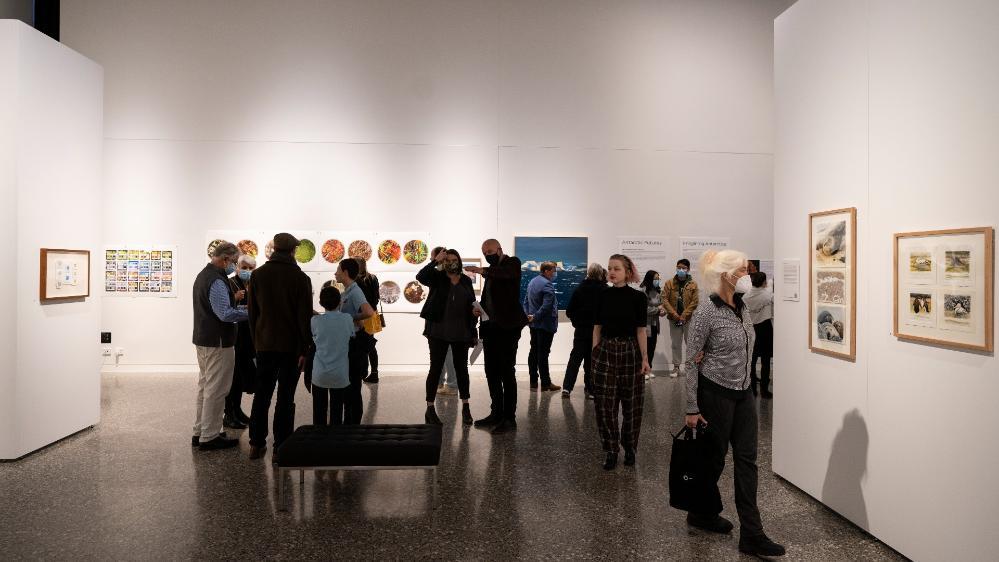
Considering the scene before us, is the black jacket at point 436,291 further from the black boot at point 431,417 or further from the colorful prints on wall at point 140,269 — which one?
the colorful prints on wall at point 140,269

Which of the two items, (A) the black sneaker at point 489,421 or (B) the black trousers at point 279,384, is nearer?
(B) the black trousers at point 279,384

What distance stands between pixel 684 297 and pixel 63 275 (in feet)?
27.7

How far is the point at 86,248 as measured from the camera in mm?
6719

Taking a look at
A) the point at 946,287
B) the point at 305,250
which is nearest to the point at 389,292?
the point at 305,250

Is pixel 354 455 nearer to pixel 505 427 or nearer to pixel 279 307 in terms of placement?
pixel 279 307

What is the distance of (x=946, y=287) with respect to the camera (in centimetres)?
350

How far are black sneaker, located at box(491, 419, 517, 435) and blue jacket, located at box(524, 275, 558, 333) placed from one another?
2.26 metres

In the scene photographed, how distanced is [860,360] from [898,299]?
571 mm

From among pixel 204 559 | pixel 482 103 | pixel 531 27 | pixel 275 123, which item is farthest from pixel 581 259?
pixel 204 559

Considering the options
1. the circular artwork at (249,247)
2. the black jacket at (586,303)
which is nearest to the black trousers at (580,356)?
the black jacket at (586,303)

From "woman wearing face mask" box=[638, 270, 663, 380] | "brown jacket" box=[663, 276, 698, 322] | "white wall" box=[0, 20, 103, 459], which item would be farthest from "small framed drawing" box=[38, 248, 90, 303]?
"brown jacket" box=[663, 276, 698, 322]

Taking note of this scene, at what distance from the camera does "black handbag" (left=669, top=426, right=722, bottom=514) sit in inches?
151

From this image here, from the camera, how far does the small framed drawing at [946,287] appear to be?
324 cm

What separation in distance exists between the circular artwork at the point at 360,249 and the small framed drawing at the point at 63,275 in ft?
14.0
